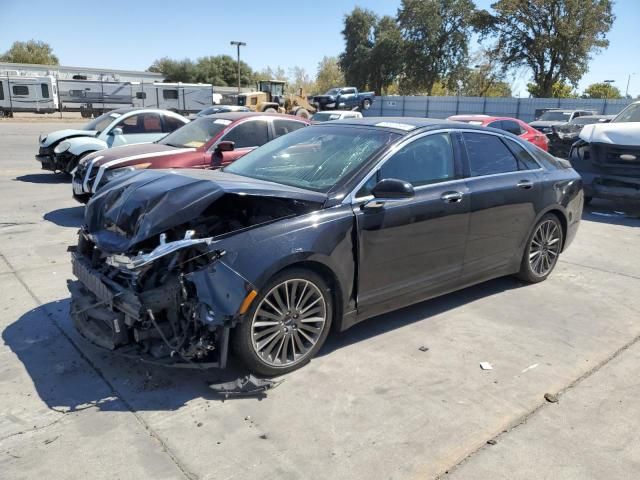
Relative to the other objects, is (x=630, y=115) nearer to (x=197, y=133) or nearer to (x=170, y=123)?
(x=197, y=133)

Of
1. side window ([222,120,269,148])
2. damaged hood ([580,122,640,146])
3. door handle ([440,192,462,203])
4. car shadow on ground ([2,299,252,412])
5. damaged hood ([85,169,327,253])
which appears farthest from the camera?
damaged hood ([580,122,640,146])

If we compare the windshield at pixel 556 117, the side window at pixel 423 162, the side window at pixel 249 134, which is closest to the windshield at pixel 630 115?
the side window at pixel 249 134

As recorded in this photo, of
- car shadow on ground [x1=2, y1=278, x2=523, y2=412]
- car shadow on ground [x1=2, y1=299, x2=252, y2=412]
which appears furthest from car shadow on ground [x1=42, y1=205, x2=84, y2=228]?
car shadow on ground [x1=2, y1=299, x2=252, y2=412]

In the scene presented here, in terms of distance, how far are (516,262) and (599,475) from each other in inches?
112

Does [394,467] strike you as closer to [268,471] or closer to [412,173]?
[268,471]

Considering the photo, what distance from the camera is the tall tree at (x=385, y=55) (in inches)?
2216

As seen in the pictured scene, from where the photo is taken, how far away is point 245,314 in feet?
10.7

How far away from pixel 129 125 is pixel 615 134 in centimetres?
922

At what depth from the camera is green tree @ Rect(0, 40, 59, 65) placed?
275 feet

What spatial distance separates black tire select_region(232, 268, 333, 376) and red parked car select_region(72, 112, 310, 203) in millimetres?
4265

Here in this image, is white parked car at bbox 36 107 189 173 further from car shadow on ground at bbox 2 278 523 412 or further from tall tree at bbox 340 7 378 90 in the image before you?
tall tree at bbox 340 7 378 90

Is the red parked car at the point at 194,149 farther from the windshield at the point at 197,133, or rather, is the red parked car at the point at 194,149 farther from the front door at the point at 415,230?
the front door at the point at 415,230

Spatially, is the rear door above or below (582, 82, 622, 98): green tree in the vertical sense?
below

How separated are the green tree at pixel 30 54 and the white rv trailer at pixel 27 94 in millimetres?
52391
